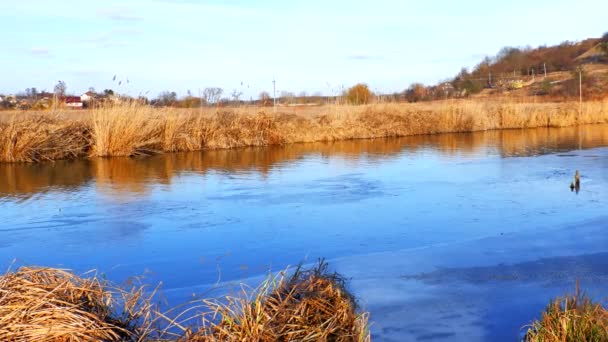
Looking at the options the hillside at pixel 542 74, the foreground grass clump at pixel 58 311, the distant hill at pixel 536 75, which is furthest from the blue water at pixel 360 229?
the hillside at pixel 542 74

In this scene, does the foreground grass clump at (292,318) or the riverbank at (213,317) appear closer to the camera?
the riverbank at (213,317)

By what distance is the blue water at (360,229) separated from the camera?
541cm

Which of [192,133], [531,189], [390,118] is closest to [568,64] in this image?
[390,118]

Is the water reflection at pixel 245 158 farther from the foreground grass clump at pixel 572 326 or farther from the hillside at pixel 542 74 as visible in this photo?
the hillside at pixel 542 74

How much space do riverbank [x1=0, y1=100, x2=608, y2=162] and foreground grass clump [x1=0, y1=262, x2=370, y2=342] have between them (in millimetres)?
12222

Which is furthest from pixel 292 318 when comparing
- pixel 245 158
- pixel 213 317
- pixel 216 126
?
pixel 216 126

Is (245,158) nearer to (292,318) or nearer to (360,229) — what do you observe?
(360,229)

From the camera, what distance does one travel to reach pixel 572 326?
4.01 metres

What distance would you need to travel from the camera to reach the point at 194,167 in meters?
14.2

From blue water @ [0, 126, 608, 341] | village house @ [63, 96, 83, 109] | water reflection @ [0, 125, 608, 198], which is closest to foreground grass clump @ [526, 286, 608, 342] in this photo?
blue water @ [0, 126, 608, 341]

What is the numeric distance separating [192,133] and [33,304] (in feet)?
49.1

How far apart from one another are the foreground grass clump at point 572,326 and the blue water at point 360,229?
0.48 meters

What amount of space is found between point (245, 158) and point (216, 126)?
3.18 metres

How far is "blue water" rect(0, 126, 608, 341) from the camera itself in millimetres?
5414
